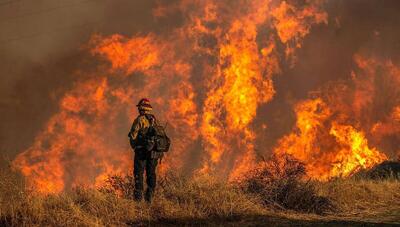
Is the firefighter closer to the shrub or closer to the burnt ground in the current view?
the burnt ground

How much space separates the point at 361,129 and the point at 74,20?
49.8ft

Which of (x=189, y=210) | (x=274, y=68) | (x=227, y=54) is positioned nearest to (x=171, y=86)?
(x=227, y=54)

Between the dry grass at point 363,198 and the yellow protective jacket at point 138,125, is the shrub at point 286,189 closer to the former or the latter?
the dry grass at point 363,198

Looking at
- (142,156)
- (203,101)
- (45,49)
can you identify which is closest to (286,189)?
(142,156)

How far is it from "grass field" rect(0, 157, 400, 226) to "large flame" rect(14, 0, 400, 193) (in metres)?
8.78

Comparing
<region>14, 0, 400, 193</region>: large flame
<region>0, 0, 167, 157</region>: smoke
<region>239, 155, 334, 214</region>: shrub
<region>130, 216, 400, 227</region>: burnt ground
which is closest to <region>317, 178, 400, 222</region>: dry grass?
<region>239, 155, 334, 214</region>: shrub

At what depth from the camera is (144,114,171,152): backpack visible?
7612 millimetres

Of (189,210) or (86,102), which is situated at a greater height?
(86,102)

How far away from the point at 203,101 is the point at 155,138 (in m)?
11.7

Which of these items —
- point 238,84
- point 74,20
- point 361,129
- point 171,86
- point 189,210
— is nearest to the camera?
point 189,210

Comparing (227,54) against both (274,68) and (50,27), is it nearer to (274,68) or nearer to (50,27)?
(274,68)

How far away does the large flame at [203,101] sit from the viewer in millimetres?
18031

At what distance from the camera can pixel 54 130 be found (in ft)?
63.8

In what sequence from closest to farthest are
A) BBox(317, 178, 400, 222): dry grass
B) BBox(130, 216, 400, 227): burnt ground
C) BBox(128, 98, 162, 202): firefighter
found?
BBox(130, 216, 400, 227): burnt ground → BBox(128, 98, 162, 202): firefighter → BBox(317, 178, 400, 222): dry grass
